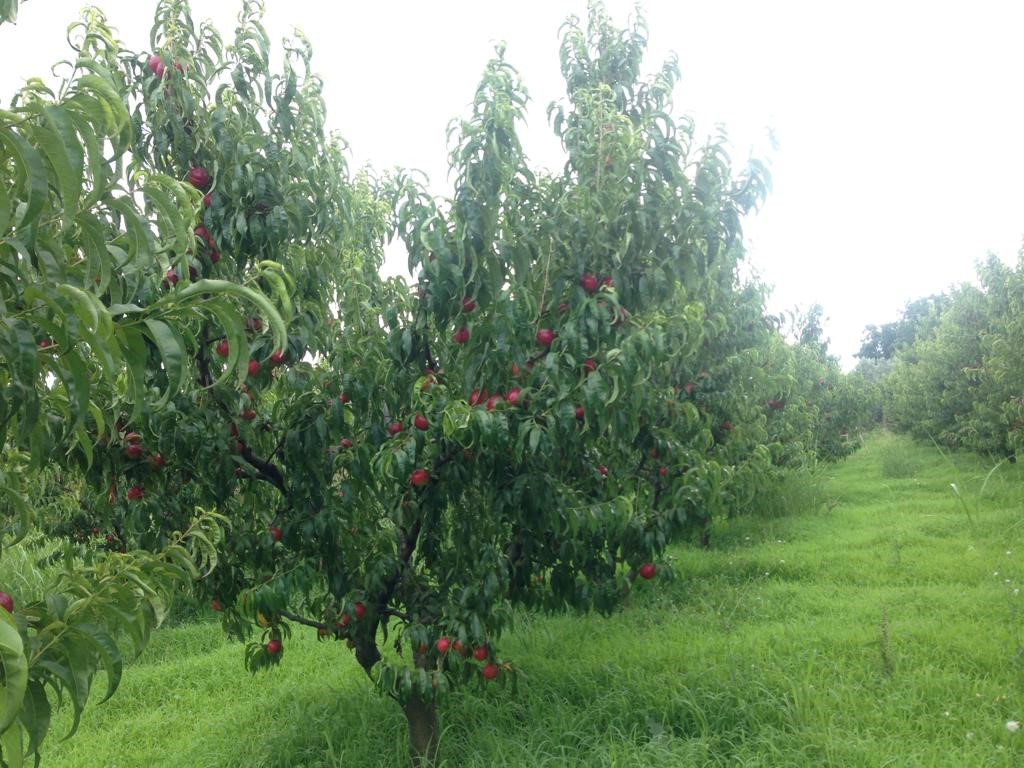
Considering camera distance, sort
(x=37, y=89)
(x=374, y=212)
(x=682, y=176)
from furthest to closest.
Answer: (x=374, y=212), (x=682, y=176), (x=37, y=89)

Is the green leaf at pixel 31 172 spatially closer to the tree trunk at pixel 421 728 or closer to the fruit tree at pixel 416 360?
the fruit tree at pixel 416 360

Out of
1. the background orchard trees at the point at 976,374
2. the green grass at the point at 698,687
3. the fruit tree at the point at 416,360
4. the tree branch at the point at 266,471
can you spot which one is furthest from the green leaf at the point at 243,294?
the background orchard trees at the point at 976,374

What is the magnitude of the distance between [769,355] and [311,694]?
6055 millimetres

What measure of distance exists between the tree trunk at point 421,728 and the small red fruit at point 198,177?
2.49 metres

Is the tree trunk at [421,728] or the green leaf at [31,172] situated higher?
the green leaf at [31,172]

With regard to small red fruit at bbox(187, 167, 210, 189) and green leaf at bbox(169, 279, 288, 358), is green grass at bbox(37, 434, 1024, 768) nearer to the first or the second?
small red fruit at bbox(187, 167, 210, 189)

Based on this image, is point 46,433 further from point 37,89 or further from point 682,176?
point 682,176

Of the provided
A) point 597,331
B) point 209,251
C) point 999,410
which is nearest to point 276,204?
point 209,251

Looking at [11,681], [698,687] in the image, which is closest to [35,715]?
[11,681]

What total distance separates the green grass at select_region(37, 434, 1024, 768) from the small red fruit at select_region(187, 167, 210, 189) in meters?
2.70

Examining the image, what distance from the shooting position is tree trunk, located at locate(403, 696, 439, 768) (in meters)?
3.94

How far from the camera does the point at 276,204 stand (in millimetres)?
3191

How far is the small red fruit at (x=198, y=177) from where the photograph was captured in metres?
3.13

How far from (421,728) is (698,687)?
1.48 metres
